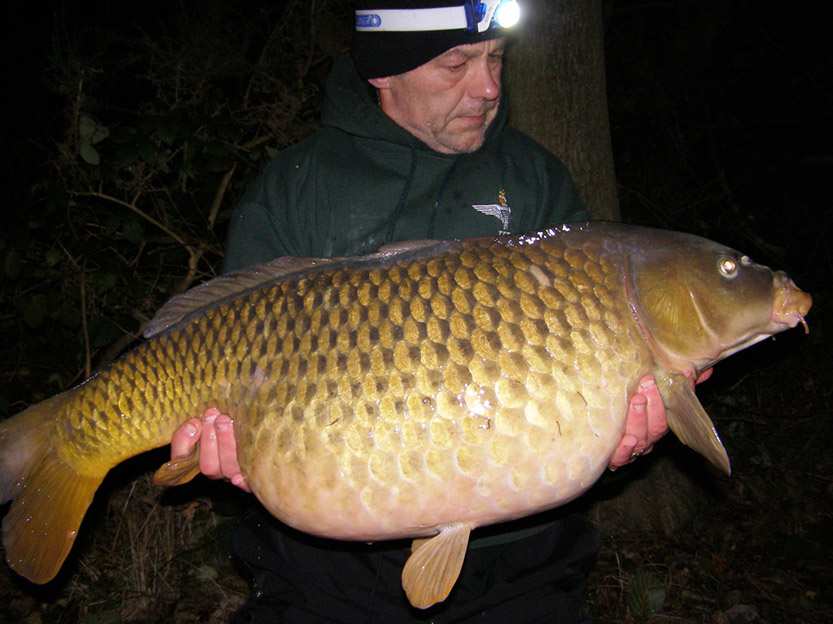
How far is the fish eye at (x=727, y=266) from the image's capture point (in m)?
1.20

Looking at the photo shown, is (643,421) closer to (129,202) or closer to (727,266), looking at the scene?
(727,266)

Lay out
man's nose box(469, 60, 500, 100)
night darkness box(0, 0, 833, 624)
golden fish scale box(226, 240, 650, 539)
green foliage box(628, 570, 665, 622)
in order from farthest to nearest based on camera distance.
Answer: night darkness box(0, 0, 833, 624) < green foliage box(628, 570, 665, 622) < man's nose box(469, 60, 500, 100) < golden fish scale box(226, 240, 650, 539)

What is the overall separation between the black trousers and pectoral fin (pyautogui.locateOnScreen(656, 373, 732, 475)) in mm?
481

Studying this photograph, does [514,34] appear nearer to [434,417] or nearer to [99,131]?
[434,417]

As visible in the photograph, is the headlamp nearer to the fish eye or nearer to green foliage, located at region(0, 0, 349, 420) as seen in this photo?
the fish eye

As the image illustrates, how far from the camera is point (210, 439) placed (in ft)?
4.15

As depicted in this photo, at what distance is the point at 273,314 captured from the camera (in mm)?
1233

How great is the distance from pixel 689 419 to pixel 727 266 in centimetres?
31

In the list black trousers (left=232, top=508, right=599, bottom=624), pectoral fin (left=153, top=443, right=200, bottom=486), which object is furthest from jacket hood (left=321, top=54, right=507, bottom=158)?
black trousers (left=232, top=508, right=599, bottom=624)

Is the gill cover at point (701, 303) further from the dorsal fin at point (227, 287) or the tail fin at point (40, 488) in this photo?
the tail fin at point (40, 488)

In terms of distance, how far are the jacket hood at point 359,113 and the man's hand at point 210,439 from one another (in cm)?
81

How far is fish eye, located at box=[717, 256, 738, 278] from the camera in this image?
1.20m

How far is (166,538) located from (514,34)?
7.35 ft

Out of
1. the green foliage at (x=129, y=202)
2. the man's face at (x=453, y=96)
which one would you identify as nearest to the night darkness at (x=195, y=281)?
the green foliage at (x=129, y=202)
